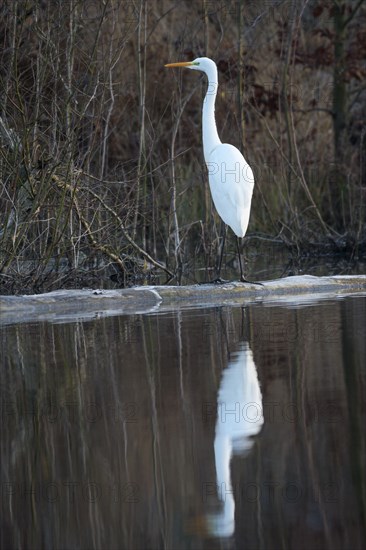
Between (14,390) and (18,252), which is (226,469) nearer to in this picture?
(14,390)

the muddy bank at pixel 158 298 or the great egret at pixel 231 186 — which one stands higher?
the great egret at pixel 231 186

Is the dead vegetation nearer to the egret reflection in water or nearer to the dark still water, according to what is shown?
the dark still water

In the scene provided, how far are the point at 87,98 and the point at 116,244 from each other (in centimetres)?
188

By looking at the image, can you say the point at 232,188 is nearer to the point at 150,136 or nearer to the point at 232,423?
the point at 150,136

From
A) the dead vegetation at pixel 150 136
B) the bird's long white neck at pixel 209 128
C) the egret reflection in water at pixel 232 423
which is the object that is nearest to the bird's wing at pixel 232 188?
the bird's long white neck at pixel 209 128

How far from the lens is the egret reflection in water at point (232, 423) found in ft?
11.6

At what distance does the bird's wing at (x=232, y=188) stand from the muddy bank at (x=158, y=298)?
59 centimetres

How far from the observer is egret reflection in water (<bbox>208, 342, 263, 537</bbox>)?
3.52 meters

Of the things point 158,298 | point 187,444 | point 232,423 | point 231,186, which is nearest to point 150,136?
point 231,186

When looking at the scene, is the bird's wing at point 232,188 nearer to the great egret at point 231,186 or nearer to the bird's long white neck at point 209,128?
the great egret at point 231,186

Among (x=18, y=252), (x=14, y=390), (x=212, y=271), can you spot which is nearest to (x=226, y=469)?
(x=14, y=390)

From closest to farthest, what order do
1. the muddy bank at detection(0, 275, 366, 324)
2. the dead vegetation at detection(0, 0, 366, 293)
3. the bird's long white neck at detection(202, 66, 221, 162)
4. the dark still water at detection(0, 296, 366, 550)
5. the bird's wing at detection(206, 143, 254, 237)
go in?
the dark still water at detection(0, 296, 366, 550) < the muddy bank at detection(0, 275, 366, 324) < the bird's wing at detection(206, 143, 254, 237) < the dead vegetation at detection(0, 0, 366, 293) < the bird's long white neck at detection(202, 66, 221, 162)

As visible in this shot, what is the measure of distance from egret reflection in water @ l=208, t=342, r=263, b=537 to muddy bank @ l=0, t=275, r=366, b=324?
2.79 meters

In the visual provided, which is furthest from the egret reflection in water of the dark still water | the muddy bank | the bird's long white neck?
the bird's long white neck
